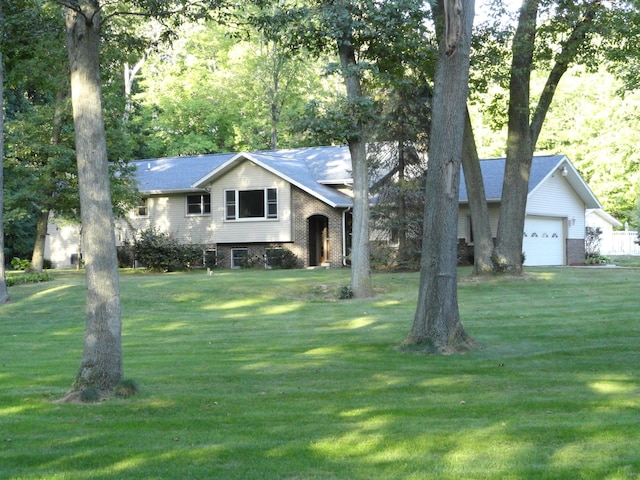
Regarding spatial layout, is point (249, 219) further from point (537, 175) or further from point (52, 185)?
point (537, 175)

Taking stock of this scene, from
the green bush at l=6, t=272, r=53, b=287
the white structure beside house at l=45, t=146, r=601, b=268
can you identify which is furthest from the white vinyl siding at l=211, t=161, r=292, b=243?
the green bush at l=6, t=272, r=53, b=287

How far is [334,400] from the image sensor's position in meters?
9.30

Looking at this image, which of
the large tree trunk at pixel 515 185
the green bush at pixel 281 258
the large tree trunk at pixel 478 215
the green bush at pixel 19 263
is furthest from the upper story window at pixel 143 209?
the large tree trunk at pixel 515 185

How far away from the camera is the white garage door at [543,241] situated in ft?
115

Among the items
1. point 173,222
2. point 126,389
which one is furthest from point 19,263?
point 126,389

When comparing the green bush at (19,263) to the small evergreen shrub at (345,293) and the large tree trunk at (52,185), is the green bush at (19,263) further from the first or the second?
the small evergreen shrub at (345,293)

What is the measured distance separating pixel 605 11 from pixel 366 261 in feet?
30.0

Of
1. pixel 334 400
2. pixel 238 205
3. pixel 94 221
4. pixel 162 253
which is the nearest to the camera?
pixel 94 221

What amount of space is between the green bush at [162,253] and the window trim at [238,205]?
2623 millimetres

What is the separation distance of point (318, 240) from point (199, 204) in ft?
18.5

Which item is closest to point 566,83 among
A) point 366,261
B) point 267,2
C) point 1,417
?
point 366,261

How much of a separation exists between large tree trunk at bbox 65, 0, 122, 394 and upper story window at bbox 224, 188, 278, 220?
25.3 m

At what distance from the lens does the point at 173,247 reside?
3306 centimetres

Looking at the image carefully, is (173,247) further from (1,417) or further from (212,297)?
(1,417)
